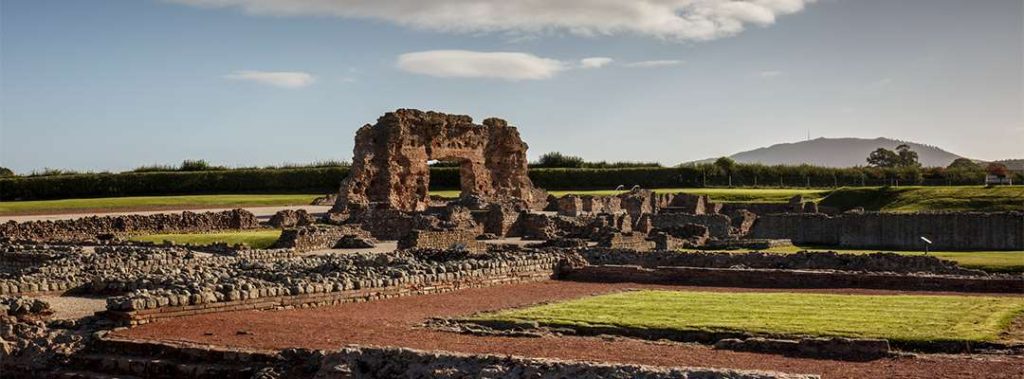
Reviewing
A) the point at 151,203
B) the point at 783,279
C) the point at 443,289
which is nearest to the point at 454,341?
the point at 443,289

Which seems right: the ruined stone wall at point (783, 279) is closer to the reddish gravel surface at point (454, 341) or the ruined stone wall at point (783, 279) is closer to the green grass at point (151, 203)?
the reddish gravel surface at point (454, 341)

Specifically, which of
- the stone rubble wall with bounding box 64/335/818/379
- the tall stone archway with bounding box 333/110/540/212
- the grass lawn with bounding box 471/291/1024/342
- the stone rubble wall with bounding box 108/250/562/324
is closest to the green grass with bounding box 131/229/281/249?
the tall stone archway with bounding box 333/110/540/212

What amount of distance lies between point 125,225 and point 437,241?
16550 millimetres

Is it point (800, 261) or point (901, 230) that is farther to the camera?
point (901, 230)

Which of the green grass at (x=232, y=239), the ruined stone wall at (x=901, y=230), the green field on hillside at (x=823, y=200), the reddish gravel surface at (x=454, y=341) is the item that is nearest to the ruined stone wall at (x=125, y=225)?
the green grass at (x=232, y=239)

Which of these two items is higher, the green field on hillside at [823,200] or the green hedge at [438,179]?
the green hedge at [438,179]

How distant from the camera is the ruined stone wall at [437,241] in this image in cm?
3416

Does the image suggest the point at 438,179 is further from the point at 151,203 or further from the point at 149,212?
the point at 149,212

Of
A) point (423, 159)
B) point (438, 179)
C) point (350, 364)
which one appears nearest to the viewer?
point (350, 364)

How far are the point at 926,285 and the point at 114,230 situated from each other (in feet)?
108

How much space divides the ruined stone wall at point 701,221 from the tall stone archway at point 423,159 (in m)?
11.9

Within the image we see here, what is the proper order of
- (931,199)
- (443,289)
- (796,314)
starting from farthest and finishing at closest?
(931,199) < (443,289) < (796,314)

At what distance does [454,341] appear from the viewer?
15.3 m

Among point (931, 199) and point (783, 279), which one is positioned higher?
point (931, 199)
